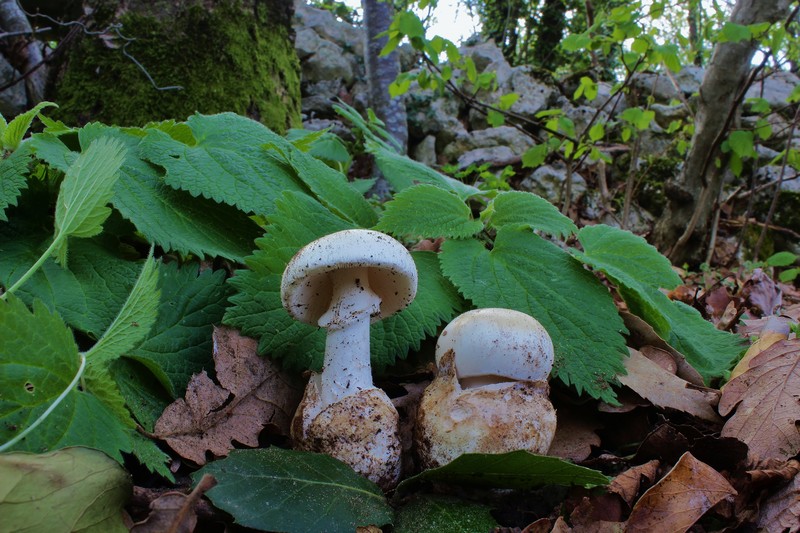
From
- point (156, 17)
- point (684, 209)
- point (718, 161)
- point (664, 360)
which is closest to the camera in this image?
point (664, 360)

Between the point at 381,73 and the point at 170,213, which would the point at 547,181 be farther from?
the point at 170,213

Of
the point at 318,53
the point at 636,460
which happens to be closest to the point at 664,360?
the point at 636,460

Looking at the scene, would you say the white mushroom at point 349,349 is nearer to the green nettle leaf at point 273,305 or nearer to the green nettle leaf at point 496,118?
the green nettle leaf at point 273,305

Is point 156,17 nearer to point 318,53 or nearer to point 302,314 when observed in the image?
point 302,314

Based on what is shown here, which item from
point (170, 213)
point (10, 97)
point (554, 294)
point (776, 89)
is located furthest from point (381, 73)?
point (776, 89)

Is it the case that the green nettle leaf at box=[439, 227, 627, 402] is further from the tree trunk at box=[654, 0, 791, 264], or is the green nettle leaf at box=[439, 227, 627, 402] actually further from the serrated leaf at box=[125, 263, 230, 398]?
the tree trunk at box=[654, 0, 791, 264]

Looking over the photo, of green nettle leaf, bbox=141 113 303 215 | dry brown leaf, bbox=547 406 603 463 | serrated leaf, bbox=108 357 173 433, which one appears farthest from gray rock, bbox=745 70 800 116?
serrated leaf, bbox=108 357 173 433
